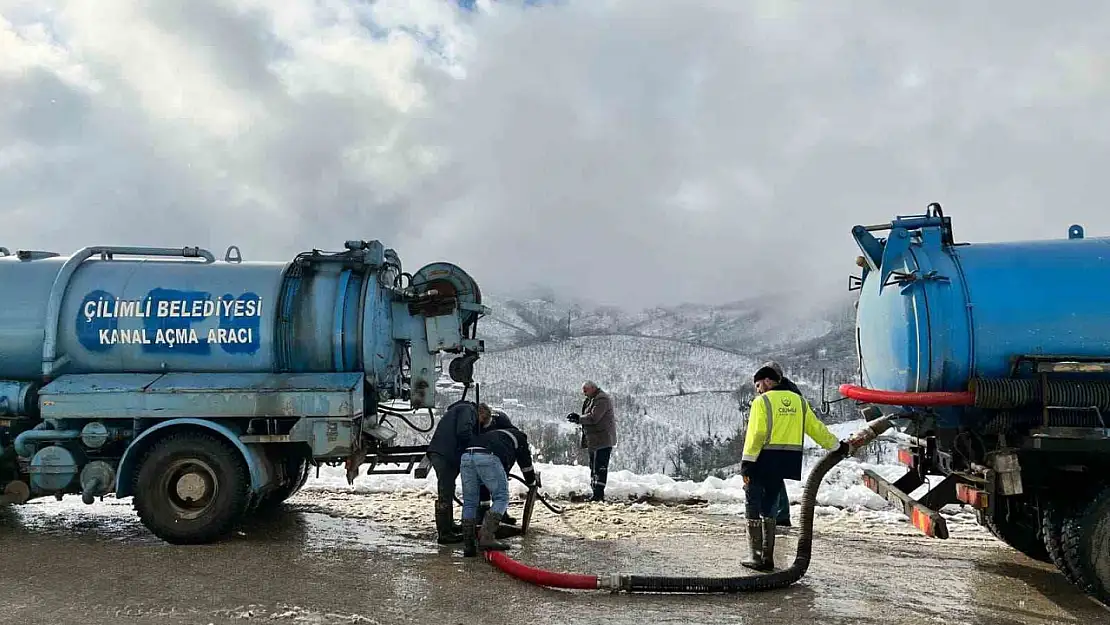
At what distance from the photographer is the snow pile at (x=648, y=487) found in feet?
30.4

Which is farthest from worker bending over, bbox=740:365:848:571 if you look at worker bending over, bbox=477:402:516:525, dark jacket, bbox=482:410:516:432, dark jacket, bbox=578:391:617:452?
dark jacket, bbox=578:391:617:452

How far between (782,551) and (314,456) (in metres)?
4.49

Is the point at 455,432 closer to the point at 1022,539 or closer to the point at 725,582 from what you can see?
the point at 725,582

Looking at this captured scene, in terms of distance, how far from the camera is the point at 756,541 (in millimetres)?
6320

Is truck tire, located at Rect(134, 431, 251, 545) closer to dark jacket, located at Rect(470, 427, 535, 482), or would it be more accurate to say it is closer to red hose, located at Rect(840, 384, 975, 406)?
dark jacket, located at Rect(470, 427, 535, 482)

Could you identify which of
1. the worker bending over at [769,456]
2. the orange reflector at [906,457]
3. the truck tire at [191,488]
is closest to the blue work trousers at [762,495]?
the worker bending over at [769,456]

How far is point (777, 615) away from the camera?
525 centimetres

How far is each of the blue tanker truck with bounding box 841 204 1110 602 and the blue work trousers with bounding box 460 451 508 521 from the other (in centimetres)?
319

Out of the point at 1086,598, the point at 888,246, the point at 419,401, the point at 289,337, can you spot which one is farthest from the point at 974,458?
the point at 289,337

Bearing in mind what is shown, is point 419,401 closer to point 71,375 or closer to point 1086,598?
point 71,375

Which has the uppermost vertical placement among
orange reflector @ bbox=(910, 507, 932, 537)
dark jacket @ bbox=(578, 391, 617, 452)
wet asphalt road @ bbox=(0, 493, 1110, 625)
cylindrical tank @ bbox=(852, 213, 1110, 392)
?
cylindrical tank @ bbox=(852, 213, 1110, 392)

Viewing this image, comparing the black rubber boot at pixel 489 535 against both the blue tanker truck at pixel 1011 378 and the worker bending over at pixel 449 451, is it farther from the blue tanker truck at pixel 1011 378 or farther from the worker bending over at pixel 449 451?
the blue tanker truck at pixel 1011 378

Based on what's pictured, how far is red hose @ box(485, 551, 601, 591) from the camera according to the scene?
572 cm

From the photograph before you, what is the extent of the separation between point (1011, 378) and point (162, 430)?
735 centimetres
